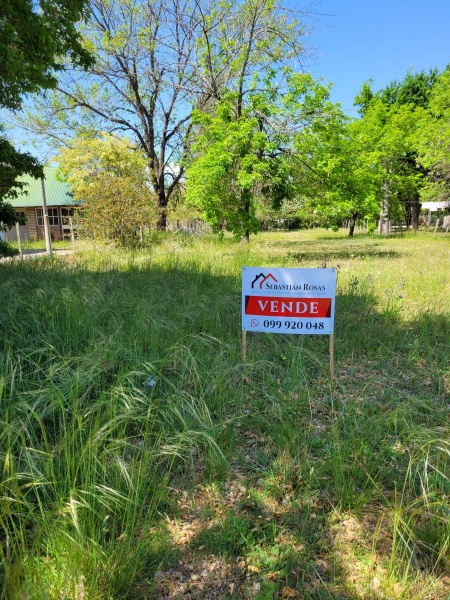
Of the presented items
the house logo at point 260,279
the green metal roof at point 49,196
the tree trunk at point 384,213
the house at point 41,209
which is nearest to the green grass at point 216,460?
the house logo at point 260,279

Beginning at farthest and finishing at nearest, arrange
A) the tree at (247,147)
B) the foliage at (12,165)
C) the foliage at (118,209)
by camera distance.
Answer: the foliage at (118,209), the tree at (247,147), the foliage at (12,165)

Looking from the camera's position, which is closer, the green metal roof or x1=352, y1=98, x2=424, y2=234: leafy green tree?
x1=352, y1=98, x2=424, y2=234: leafy green tree

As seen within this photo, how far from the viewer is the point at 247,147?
10.8 meters

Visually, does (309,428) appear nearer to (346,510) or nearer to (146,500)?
(346,510)

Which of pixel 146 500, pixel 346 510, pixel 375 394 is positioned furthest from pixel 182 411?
pixel 375 394

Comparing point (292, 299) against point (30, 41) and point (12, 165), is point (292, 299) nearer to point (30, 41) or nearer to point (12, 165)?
point (30, 41)

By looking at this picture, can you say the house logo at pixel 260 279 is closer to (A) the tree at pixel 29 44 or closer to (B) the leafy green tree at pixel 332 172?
(A) the tree at pixel 29 44

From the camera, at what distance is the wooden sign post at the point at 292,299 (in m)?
3.41

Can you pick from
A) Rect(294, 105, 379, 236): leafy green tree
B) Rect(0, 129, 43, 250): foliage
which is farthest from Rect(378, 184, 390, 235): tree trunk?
Rect(0, 129, 43, 250): foliage

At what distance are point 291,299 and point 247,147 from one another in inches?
334

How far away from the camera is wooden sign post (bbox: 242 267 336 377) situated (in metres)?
3.41

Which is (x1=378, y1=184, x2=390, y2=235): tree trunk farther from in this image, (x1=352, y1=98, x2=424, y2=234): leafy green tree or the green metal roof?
the green metal roof

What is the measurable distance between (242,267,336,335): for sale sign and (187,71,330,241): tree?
7195 millimetres

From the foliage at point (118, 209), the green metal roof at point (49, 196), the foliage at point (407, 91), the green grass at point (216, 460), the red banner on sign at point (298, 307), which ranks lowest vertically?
the green grass at point (216, 460)
